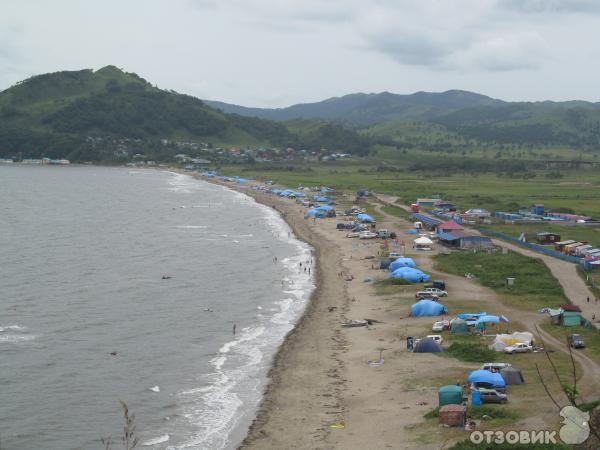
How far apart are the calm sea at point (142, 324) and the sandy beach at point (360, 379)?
1.39m

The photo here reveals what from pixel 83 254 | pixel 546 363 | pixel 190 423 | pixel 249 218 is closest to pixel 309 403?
pixel 190 423

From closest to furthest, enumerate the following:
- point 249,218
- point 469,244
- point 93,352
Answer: point 93,352 < point 469,244 < point 249,218

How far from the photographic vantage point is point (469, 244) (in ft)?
220

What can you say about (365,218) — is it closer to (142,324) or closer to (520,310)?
(520,310)

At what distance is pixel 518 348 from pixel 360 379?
7.93m

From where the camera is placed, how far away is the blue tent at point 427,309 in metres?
43.8

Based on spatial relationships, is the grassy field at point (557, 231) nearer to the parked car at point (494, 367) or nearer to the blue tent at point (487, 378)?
the parked car at point (494, 367)

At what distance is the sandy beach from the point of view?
2670 centimetres

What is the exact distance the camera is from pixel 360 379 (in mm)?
33594

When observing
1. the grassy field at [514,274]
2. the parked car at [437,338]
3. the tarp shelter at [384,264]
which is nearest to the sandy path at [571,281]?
the grassy field at [514,274]

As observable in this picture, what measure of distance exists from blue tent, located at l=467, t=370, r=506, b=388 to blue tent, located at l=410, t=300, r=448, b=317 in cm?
1384

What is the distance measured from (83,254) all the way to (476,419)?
51083 mm

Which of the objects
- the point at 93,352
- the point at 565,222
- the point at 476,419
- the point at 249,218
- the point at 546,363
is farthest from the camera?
the point at 249,218

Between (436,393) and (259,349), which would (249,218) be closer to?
(259,349)
